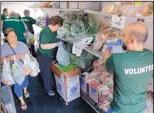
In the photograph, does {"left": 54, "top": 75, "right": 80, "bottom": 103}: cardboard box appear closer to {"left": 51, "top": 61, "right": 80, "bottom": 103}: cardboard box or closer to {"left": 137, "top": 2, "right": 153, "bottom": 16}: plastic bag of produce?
{"left": 51, "top": 61, "right": 80, "bottom": 103}: cardboard box

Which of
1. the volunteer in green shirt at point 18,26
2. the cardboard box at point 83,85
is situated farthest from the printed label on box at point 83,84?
the volunteer in green shirt at point 18,26

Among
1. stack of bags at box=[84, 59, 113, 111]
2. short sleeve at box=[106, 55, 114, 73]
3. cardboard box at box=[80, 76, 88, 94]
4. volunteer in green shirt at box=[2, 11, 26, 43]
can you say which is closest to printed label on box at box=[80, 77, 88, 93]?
cardboard box at box=[80, 76, 88, 94]

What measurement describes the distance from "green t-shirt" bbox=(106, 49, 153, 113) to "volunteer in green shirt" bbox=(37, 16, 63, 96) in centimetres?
120

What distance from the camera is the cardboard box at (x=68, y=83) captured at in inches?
96.6

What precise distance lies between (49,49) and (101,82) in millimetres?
801

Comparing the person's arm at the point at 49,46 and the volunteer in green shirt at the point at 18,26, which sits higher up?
the volunteer in green shirt at the point at 18,26

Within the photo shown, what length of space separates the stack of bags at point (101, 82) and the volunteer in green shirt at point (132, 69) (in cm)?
62

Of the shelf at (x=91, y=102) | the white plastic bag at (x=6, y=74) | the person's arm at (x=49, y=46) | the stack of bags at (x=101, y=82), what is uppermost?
the person's arm at (x=49, y=46)

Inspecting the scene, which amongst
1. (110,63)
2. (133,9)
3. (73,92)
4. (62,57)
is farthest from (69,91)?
(133,9)

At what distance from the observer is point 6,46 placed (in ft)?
7.10

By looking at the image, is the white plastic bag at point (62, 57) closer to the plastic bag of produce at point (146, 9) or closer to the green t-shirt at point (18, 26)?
the green t-shirt at point (18, 26)

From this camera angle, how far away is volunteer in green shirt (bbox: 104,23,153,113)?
4.18 feet

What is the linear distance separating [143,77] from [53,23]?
4.51 ft

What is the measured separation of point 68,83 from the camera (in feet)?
8.11
